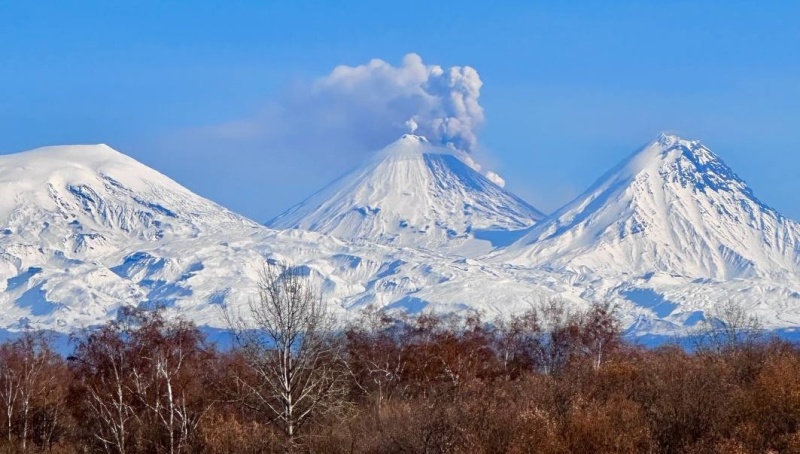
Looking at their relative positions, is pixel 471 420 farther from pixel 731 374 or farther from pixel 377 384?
pixel 377 384

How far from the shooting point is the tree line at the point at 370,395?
1324 inches

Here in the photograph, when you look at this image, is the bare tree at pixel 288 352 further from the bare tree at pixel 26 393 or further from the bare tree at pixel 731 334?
the bare tree at pixel 731 334

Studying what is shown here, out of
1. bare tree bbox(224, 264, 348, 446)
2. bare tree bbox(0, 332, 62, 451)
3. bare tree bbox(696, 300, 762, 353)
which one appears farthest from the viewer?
bare tree bbox(696, 300, 762, 353)

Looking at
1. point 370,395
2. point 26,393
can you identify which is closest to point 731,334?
point 370,395

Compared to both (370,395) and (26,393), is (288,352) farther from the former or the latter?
(26,393)

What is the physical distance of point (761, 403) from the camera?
1363 inches

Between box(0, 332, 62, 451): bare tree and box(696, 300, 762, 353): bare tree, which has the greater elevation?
box(696, 300, 762, 353): bare tree

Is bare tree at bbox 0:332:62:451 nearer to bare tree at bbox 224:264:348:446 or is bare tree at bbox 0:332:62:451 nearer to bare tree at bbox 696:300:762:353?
bare tree at bbox 224:264:348:446

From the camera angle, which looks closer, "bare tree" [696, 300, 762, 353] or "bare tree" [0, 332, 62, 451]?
"bare tree" [0, 332, 62, 451]

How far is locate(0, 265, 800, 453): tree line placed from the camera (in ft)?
110

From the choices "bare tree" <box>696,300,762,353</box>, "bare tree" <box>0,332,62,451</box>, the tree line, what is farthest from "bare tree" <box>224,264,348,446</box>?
"bare tree" <box>696,300,762,353</box>

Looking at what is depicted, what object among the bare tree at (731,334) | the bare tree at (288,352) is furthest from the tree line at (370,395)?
the bare tree at (731,334)

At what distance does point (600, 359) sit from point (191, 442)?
1013 inches

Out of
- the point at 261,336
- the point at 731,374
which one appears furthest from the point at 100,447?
the point at 731,374
